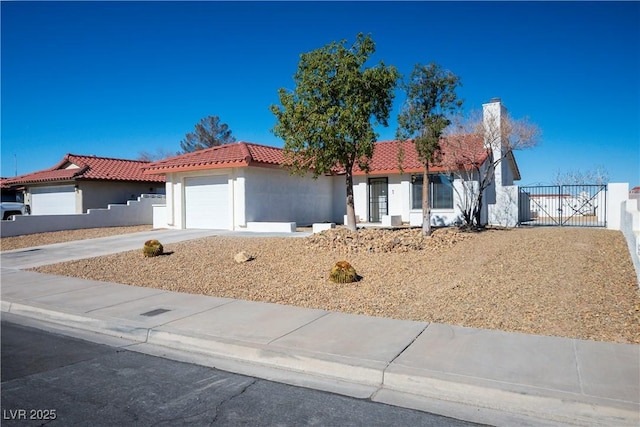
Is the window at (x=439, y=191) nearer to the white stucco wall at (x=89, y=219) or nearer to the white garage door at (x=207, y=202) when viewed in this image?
the white garage door at (x=207, y=202)

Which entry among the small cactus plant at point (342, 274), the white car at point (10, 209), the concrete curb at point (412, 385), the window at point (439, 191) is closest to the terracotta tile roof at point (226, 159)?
the window at point (439, 191)

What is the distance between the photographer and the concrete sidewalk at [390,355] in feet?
15.2

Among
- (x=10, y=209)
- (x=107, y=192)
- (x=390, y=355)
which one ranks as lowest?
(x=390, y=355)

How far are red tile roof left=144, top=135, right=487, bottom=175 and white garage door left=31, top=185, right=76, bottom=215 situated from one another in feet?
26.1

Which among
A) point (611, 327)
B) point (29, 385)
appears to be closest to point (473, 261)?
Answer: point (611, 327)

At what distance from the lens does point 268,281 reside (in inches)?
411

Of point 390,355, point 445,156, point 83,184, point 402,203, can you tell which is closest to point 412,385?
point 390,355

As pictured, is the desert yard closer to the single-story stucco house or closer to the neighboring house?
the single-story stucco house

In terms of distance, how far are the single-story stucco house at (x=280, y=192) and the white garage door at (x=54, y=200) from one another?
7.98 meters

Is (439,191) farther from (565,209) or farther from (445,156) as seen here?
(565,209)

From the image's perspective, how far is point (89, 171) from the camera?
1110 inches

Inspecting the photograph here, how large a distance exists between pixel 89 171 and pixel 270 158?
12785 millimetres

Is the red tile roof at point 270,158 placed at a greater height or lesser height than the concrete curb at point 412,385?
greater

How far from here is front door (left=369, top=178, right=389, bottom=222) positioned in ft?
78.1
